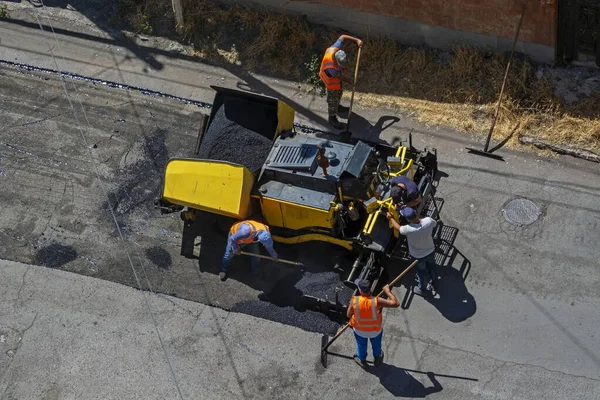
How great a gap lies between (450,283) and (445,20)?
4.97m

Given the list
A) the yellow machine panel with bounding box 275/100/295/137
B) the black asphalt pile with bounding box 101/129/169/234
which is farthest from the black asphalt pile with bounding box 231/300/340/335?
the yellow machine panel with bounding box 275/100/295/137

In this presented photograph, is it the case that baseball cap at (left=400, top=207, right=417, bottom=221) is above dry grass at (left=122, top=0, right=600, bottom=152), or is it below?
below

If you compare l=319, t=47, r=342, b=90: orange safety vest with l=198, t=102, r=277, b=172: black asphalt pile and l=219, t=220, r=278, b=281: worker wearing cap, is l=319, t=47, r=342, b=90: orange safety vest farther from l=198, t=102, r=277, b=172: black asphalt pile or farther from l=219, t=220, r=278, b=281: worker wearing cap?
l=219, t=220, r=278, b=281: worker wearing cap

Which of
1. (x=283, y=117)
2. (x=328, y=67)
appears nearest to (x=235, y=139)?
(x=283, y=117)

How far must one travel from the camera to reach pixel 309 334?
1105cm

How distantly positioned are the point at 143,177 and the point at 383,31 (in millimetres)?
4945

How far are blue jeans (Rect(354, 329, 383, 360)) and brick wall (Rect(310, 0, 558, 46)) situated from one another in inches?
241

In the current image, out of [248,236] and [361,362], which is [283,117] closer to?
[248,236]

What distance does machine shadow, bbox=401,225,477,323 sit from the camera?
36.6 ft

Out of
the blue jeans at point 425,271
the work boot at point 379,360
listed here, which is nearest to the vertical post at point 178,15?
the blue jeans at point 425,271

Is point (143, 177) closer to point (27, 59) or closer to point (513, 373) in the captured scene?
point (27, 59)

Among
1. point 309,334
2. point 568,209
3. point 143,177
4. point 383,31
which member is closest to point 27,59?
point 143,177

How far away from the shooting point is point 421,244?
10.8m

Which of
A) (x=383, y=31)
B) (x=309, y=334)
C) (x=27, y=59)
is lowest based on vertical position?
(x=309, y=334)
